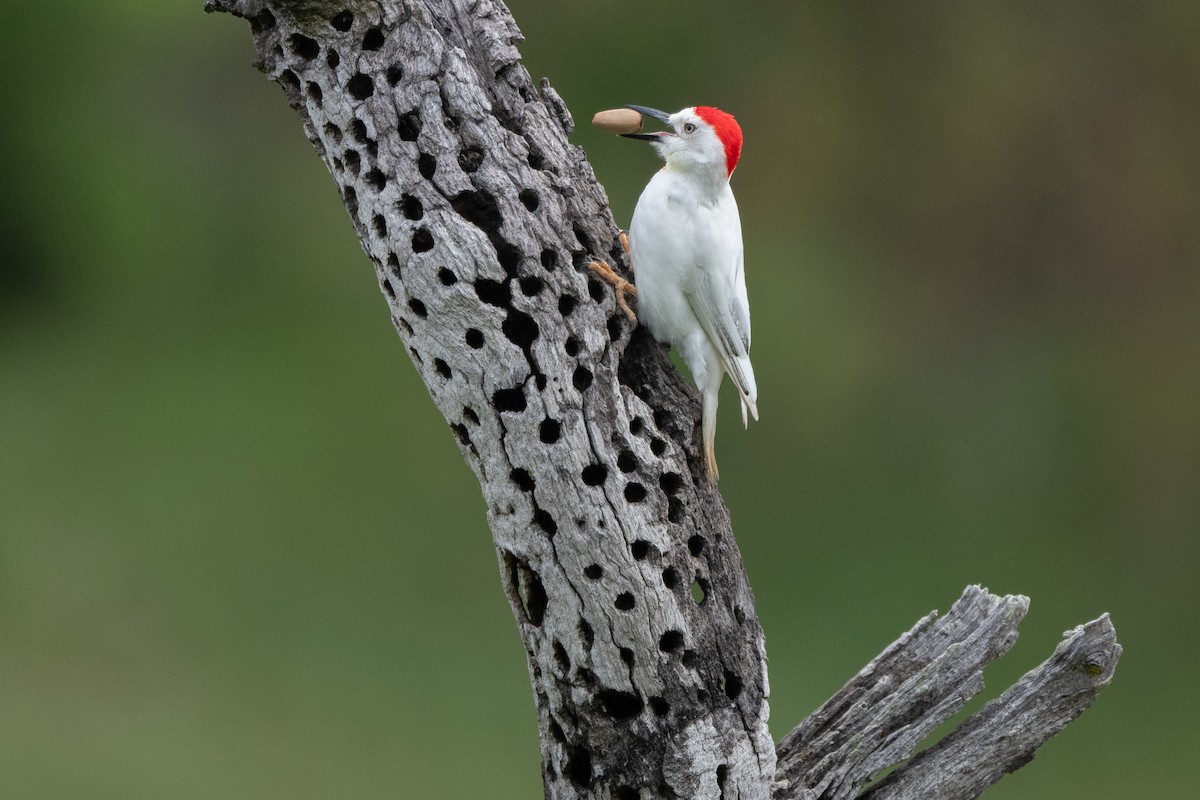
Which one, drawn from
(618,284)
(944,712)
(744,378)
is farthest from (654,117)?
(944,712)

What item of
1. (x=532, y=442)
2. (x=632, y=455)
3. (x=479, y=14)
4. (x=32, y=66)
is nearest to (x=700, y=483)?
(x=632, y=455)

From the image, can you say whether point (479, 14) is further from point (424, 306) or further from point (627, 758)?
point (627, 758)

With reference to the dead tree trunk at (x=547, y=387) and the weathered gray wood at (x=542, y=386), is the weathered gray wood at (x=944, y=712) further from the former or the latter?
the weathered gray wood at (x=542, y=386)

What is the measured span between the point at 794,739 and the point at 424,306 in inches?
59.9

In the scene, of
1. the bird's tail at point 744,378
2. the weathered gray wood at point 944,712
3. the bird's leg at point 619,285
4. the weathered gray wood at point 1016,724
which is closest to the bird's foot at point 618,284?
the bird's leg at point 619,285

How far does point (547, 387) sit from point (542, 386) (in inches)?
0.5

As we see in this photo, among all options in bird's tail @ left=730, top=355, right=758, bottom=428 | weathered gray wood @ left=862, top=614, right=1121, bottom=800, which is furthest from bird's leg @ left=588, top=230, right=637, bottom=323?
weathered gray wood @ left=862, top=614, right=1121, bottom=800

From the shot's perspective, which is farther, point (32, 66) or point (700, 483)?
point (32, 66)

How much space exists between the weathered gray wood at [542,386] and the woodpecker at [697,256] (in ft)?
0.40

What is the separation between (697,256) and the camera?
133 inches

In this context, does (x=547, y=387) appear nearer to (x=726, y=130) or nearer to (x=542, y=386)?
(x=542, y=386)

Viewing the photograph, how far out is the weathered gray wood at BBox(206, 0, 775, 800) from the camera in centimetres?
311

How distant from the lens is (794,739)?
3521 mm

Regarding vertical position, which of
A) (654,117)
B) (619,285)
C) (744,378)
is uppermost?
(654,117)
